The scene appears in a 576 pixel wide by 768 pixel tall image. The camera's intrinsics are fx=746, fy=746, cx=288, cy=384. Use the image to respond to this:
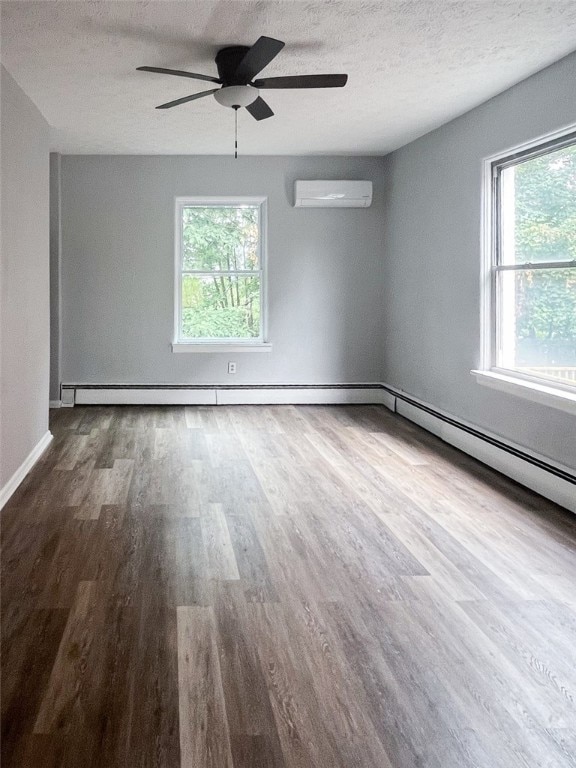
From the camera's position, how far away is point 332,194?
7535 millimetres

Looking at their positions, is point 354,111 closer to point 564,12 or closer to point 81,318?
point 564,12

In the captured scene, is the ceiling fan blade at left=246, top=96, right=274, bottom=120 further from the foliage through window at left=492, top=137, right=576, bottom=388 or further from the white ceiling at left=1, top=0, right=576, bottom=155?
the foliage through window at left=492, top=137, right=576, bottom=388

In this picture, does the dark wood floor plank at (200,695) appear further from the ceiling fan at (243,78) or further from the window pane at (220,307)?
the window pane at (220,307)

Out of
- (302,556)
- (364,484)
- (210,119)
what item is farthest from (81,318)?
(302,556)

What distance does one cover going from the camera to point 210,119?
5738 mm

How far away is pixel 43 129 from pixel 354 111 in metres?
2.34

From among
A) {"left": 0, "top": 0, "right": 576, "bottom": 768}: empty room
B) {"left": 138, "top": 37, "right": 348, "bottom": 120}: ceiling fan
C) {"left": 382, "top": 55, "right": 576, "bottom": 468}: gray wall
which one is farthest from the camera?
{"left": 382, "top": 55, "right": 576, "bottom": 468}: gray wall

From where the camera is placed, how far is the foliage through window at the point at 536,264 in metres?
4.28

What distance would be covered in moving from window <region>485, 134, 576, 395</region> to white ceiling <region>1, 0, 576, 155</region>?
0.57 m

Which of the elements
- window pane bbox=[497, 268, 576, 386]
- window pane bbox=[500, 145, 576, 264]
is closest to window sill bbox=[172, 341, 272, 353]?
window pane bbox=[497, 268, 576, 386]

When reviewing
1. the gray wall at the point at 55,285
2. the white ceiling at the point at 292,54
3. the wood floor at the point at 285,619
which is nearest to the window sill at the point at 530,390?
the wood floor at the point at 285,619

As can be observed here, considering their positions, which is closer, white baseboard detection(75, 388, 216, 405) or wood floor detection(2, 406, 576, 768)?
wood floor detection(2, 406, 576, 768)

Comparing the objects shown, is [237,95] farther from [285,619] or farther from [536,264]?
[285,619]

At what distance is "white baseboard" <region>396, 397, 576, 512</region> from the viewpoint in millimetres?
4117
